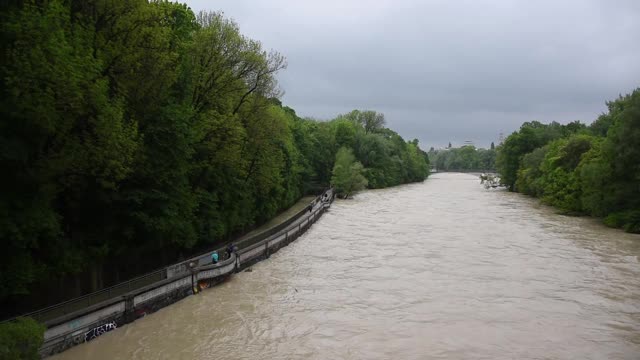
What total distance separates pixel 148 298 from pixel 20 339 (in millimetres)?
7805

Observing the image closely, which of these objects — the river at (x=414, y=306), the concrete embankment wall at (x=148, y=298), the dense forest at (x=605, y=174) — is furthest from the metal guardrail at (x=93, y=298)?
the dense forest at (x=605, y=174)

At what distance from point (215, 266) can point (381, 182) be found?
287ft

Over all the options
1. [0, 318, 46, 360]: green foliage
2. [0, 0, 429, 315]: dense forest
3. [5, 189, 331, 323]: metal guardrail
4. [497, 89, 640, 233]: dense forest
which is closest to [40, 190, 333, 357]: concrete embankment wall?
[5, 189, 331, 323]: metal guardrail

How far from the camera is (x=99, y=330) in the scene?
1744cm

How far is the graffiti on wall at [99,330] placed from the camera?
16.9 meters

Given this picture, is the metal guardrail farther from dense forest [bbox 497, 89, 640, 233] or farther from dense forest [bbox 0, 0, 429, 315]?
dense forest [bbox 497, 89, 640, 233]

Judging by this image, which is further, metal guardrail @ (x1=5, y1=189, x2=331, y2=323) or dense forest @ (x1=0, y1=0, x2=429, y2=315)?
metal guardrail @ (x1=5, y1=189, x2=331, y2=323)

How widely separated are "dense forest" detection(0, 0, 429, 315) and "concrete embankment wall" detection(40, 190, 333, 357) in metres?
1.72

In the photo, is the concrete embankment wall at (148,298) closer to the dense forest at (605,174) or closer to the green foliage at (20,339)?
the green foliage at (20,339)

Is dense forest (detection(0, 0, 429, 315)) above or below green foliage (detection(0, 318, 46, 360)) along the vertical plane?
above

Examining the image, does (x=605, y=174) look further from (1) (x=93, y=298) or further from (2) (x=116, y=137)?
(1) (x=93, y=298)

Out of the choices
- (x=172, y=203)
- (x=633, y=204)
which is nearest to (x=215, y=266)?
(x=172, y=203)

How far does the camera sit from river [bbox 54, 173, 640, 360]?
16.9m

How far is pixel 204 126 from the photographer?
A: 27.8 meters
